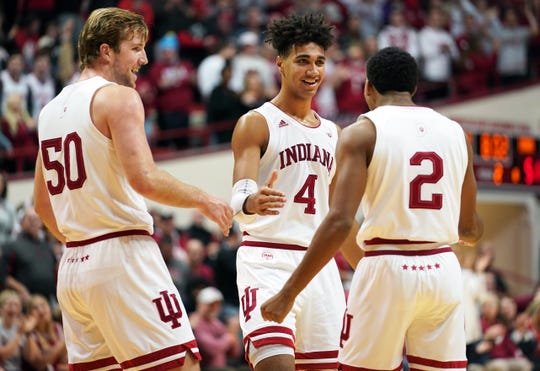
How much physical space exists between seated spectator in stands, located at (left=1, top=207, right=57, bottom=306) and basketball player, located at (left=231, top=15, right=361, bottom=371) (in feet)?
17.6

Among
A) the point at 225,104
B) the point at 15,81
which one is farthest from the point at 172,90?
the point at 15,81

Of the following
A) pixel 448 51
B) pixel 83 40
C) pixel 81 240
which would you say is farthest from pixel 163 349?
pixel 448 51

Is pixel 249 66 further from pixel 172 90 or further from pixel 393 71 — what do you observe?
pixel 393 71

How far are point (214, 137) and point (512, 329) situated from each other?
6.02m

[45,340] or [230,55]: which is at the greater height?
[230,55]

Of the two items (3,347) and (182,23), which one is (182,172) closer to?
(182,23)

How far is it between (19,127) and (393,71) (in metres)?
10.5

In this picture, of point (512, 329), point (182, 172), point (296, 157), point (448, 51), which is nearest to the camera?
point (296, 157)

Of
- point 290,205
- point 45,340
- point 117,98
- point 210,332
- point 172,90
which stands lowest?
point 210,332

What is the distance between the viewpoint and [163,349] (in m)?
6.48

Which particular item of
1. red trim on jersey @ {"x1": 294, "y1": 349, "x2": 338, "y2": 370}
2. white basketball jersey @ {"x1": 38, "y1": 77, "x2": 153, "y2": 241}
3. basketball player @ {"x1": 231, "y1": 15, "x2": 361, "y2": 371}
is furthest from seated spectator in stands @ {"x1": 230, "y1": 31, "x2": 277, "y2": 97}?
white basketball jersey @ {"x1": 38, "y1": 77, "x2": 153, "y2": 241}

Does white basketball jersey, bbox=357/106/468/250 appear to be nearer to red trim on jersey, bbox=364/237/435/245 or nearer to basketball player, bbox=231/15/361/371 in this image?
red trim on jersey, bbox=364/237/435/245

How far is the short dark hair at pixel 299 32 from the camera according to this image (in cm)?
816

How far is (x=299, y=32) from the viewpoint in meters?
8.16
